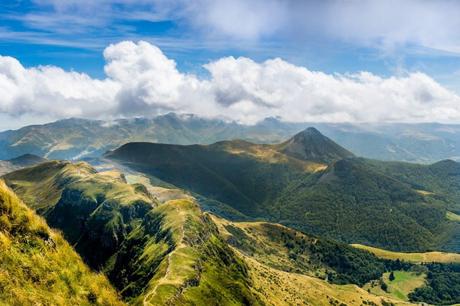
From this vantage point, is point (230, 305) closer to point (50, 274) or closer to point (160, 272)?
point (160, 272)

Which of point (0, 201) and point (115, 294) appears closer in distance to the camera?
point (0, 201)

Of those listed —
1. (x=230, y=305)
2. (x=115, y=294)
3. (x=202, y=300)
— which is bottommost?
(x=230, y=305)

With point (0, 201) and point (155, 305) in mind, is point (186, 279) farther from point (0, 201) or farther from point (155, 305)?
point (0, 201)

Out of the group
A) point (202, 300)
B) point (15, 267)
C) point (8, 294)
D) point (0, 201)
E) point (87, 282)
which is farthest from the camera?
point (202, 300)

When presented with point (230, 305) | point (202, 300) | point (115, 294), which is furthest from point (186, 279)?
point (115, 294)

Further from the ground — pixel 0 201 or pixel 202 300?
pixel 0 201

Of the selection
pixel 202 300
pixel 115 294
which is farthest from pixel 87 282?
pixel 202 300

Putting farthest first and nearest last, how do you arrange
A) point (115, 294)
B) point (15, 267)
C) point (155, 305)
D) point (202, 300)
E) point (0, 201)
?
point (202, 300) < point (155, 305) < point (115, 294) < point (0, 201) < point (15, 267)
